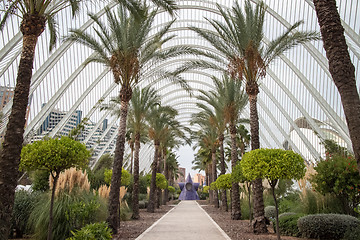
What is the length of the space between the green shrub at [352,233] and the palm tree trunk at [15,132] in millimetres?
8254

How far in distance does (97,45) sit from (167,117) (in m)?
13.0

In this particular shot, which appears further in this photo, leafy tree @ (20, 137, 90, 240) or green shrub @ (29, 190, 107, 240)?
green shrub @ (29, 190, 107, 240)

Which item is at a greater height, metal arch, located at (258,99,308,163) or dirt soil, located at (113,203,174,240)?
metal arch, located at (258,99,308,163)

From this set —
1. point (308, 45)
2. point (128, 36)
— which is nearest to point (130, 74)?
point (128, 36)

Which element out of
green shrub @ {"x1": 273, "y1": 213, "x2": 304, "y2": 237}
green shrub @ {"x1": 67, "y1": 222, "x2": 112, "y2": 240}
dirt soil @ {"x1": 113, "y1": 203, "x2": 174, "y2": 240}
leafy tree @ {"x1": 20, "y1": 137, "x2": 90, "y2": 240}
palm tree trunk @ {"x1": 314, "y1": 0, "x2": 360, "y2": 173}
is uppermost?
palm tree trunk @ {"x1": 314, "y1": 0, "x2": 360, "y2": 173}

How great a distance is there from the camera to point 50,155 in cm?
708

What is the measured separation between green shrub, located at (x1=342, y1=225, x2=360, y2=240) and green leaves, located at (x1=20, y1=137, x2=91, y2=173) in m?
7.56

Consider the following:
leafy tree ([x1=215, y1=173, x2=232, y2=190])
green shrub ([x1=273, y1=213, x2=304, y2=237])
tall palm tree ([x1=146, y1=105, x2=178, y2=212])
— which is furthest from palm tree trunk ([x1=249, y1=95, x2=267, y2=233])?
tall palm tree ([x1=146, y1=105, x2=178, y2=212])

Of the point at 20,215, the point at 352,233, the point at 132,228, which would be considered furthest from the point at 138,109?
the point at 352,233

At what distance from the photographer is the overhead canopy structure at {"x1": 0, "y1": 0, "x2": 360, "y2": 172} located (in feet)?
55.5

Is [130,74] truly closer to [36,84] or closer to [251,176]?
[251,176]

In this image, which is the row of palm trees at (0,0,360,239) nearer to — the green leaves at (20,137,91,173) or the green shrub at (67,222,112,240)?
the green leaves at (20,137,91,173)

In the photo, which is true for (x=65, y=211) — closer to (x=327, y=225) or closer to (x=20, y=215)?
(x=20, y=215)

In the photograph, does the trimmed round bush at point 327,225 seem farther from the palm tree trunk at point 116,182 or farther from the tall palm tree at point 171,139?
the tall palm tree at point 171,139
